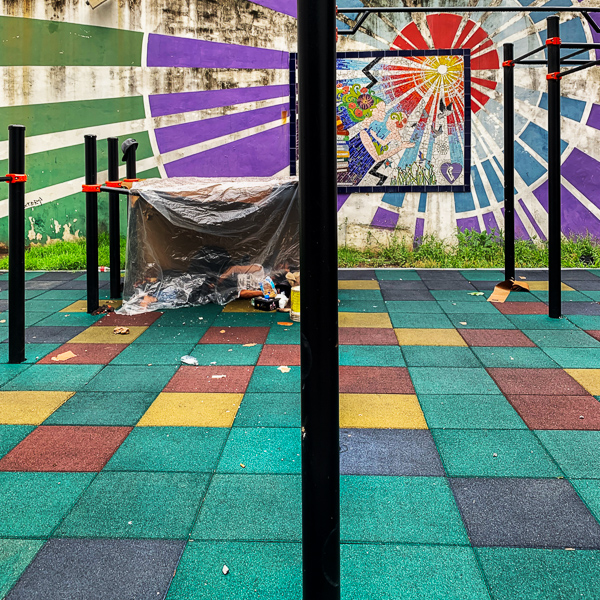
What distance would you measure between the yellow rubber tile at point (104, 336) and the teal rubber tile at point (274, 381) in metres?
1.34

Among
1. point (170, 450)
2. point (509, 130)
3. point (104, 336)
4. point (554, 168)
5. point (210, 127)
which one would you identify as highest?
point (210, 127)

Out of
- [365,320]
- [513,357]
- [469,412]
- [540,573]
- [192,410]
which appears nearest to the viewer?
[540,573]

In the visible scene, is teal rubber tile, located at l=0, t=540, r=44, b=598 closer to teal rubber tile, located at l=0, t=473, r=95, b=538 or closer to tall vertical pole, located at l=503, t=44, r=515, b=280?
teal rubber tile, located at l=0, t=473, r=95, b=538

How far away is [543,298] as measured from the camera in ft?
20.7

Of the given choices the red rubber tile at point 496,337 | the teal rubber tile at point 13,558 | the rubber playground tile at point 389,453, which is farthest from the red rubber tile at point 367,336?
the teal rubber tile at point 13,558

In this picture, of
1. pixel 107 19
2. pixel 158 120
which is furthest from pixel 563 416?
pixel 107 19

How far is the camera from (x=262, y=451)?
3.00 meters

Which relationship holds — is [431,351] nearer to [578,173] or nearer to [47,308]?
[47,308]

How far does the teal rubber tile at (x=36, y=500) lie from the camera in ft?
7.73

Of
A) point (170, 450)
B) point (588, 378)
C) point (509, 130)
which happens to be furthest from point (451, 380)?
point (509, 130)

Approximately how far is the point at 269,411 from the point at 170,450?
68cm

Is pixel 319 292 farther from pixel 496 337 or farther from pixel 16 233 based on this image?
pixel 496 337

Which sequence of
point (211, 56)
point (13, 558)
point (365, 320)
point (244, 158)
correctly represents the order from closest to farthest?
point (13, 558)
point (365, 320)
point (211, 56)
point (244, 158)

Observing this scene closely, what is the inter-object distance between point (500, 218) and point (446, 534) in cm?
673
